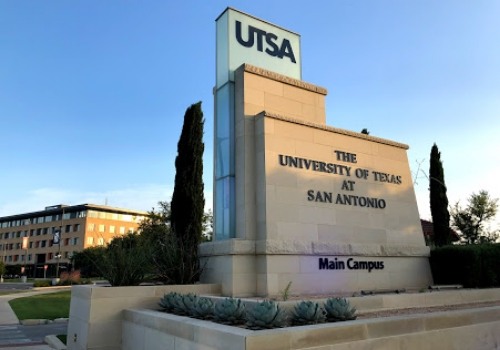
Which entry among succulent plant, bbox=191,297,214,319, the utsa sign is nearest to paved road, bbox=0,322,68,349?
succulent plant, bbox=191,297,214,319

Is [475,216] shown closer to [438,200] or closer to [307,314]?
[438,200]

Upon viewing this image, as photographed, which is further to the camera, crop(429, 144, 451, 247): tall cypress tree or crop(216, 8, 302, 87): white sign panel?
crop(429, 144, 451, 247): tall cypress tree

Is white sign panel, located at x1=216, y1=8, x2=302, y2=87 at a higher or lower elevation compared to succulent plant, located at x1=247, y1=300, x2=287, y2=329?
higher

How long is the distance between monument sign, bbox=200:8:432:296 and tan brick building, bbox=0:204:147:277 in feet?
292

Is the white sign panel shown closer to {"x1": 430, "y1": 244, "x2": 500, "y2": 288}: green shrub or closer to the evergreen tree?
{"x1": 430, "y1": 244, "x2": 500, "y2": 288}: green shrub

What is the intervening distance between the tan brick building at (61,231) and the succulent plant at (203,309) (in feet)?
304

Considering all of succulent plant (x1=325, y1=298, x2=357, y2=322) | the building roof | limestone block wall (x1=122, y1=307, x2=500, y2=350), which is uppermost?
the building roof

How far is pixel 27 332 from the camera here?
14.8 meters

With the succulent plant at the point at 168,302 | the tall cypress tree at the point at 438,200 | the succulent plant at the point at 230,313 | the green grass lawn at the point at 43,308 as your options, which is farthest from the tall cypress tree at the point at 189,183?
the tall cypress tree at the point at 438,200

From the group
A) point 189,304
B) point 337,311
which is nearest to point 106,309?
point 189,304

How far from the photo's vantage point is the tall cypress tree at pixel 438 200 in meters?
24.2

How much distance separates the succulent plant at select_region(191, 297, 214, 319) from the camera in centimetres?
685

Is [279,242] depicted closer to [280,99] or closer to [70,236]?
[280,99]

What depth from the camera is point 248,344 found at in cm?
477
